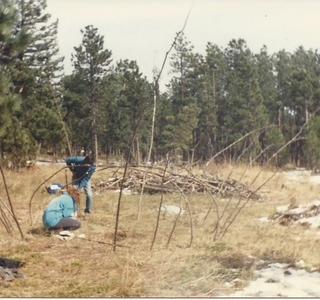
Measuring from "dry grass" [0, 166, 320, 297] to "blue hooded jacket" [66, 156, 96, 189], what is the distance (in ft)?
0.91

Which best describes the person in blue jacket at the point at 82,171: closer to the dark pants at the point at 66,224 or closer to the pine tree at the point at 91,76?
the pine tree at the point at 91,76

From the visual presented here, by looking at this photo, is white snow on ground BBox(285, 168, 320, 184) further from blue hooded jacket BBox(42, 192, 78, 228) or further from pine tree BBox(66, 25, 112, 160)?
blue hooded jacket BBox(42, 192, 78, 228)

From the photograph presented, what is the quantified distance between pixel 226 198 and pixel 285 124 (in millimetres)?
1536

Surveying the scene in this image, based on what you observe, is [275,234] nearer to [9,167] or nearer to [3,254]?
[3,254]

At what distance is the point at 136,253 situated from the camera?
12.9ft

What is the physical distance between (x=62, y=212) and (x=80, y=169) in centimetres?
88

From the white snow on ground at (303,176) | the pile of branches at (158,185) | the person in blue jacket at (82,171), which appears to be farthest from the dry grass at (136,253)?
the pile of branches at (158,185)

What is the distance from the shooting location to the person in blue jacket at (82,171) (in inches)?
190

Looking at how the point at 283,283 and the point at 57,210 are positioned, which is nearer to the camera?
the point at 283,283

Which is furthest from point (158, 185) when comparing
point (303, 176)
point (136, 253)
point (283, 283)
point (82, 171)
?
point (283, 283)

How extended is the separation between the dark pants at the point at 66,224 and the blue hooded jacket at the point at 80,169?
58cm

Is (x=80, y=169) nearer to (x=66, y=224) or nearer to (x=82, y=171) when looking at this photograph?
(x=82, y=171)

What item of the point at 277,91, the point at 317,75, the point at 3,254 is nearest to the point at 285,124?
the point at 317,75

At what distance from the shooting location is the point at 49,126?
5055 millimetres
